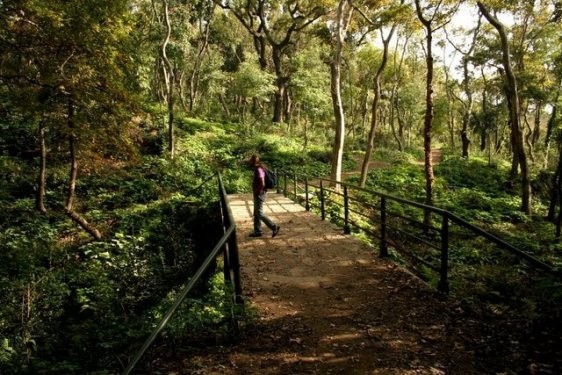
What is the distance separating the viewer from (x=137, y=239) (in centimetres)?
1208

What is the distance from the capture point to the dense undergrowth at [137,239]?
19.2ft

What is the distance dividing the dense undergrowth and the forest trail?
1.98 ft

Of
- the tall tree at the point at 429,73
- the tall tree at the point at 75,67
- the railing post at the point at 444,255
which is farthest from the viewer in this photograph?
the tall tree at the point at 429,73

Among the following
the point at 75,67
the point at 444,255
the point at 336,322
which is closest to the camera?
the point at 336,322


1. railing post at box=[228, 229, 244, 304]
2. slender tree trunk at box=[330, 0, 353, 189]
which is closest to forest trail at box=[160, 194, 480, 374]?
railing post at box=[228, 229, 244, 304]

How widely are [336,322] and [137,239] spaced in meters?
8.44

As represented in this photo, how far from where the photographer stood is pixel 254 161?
930 centimetres

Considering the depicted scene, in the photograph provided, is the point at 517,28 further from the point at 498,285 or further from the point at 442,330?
the point at 442,330

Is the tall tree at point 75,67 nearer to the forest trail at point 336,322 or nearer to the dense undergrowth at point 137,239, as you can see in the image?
the dense undergrowth at point 137,239

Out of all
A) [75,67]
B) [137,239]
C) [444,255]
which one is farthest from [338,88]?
[444,255]

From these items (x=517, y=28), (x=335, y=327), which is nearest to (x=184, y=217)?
(x=335, y=327)

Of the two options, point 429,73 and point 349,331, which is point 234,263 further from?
point 429,73

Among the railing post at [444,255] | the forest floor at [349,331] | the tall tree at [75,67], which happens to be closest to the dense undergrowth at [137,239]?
the forest floor at [349,331]

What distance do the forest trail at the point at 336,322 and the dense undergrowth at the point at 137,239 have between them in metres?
0.60
